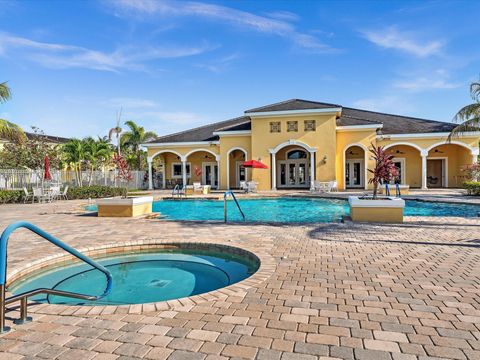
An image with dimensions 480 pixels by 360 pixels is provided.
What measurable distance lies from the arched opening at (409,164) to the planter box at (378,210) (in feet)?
58.8

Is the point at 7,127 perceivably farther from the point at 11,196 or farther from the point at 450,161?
the point at 450,161

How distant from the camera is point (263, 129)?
972 inches

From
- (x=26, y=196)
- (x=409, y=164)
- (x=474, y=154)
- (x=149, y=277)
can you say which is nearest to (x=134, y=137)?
(x=26, y=196)

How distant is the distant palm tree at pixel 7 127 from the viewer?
15921mm

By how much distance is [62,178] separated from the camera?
26047mm

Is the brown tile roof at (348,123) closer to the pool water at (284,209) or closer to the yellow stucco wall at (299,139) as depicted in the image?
the yellow stucco wall at (299,139)

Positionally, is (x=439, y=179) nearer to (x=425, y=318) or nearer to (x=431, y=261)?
(x=431, y=261)

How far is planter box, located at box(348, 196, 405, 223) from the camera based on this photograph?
9.55 m

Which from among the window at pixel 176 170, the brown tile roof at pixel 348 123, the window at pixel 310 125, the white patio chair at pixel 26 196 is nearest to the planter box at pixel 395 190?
the brown tile roof at pixel 348 123

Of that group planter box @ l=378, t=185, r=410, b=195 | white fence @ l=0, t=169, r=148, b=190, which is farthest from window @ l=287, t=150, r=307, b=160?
white fence @ l=0, t=169, r=148, b=190

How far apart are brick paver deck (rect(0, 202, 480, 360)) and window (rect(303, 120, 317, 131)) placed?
18685mm

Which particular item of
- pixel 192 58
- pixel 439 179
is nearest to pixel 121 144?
pixel 192 58

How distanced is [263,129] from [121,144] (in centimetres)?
1908

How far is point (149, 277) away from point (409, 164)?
25662 mm
